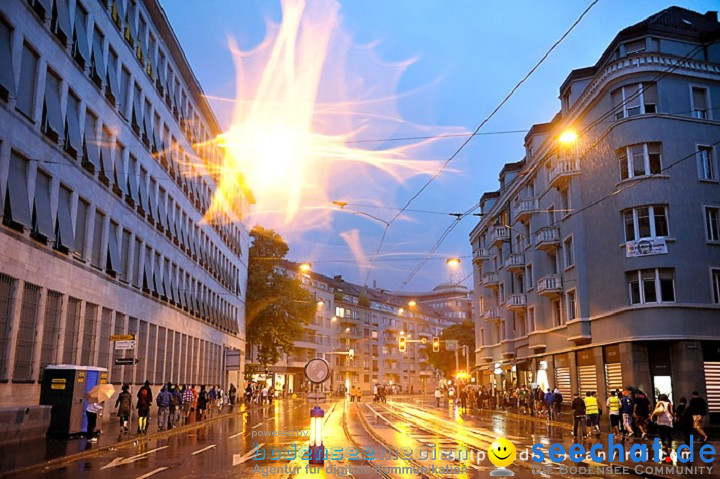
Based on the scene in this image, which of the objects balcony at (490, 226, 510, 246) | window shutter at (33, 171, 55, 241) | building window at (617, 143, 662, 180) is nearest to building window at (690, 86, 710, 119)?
building window at (617, 143, 662, 180)

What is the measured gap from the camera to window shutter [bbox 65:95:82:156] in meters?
A: 26.5

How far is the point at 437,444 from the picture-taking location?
821 inches

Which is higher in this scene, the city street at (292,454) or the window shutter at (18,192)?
the window shutter at (18,192)

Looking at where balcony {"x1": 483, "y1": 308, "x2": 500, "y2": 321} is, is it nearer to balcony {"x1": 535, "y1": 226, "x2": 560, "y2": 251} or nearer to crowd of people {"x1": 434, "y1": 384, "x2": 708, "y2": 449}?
crowd of people {"x1": 434, "y1": 384, "x2": 708, "y2": 449}

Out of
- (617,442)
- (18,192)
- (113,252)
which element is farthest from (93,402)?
(617,442)

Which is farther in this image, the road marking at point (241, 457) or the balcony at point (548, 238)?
the balcony at point (548, 238)

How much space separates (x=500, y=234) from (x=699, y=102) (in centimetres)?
2312

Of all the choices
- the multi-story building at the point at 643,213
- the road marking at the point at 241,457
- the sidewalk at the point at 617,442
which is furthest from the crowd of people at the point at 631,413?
the road marking at the point at 241,457

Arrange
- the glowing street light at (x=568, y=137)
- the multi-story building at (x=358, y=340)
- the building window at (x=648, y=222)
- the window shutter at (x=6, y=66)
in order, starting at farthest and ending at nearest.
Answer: the multi-story building at (x=358, y=340) → the building window at (x=648, y=222) → the glowing street light at (x=568, y=137) → the window shutter at (x=6, y=66)

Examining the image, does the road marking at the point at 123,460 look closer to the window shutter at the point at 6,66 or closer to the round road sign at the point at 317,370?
the round road sign at the point at 317,370

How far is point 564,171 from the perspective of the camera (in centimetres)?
3769

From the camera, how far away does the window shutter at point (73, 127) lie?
2645 centimetres

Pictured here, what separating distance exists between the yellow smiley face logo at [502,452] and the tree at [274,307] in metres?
46.2

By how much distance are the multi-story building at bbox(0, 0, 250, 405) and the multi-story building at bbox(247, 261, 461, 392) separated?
43708 mm
